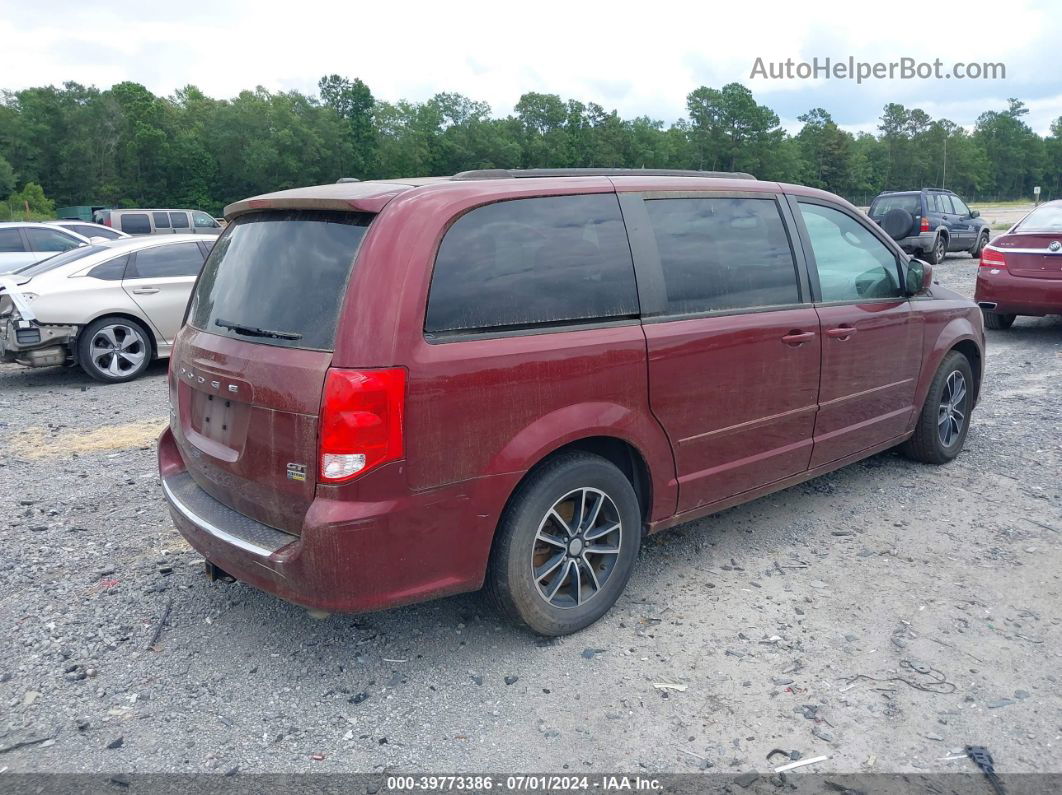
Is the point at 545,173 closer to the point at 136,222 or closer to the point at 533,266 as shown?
the point at 533,266

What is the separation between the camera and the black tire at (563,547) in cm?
334

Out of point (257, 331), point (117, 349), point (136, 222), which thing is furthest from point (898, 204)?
point (136, 222)

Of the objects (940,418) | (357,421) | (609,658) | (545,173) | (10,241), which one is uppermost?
(10,241)

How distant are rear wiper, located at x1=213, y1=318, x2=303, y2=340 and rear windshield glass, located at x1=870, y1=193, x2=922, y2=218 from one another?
62.6ft

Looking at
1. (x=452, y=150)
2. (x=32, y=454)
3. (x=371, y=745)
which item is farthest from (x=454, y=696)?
(x=452, y=150)

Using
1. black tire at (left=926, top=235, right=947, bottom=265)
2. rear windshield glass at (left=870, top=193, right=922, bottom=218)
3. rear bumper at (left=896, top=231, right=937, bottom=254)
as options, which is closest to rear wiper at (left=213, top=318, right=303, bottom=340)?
rear windshield glass at (left=870, top=193, right=922, bottom=218)

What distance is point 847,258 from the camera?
16.0 ft

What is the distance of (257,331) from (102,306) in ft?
21.7

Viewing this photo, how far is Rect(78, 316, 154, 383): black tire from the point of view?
8.86 meters

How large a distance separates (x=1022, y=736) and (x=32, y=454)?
21.2 ft

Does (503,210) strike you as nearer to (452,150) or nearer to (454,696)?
(454,696)

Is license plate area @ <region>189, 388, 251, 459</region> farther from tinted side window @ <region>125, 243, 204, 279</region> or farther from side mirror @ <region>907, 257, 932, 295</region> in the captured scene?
tinted side window @ <region>125, 243, 204, 279</region>

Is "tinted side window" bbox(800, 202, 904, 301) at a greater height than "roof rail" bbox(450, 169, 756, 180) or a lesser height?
lesser

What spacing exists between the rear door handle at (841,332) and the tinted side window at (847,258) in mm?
172
